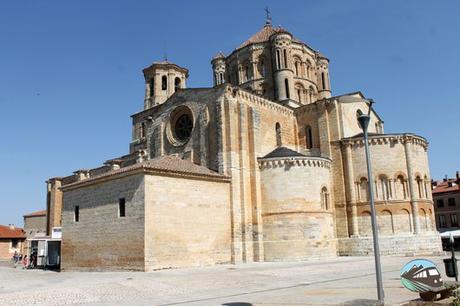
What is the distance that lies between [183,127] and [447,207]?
33796 millimetres

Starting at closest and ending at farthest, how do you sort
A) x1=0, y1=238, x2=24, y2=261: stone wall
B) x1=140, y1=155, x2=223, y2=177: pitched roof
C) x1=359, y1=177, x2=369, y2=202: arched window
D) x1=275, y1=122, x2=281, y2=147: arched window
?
x1=140, y1=155, x2=223, y2=177: pitched roof
x1=359, y1=177, x2=369, y2=202: arched window
x1=275, y1=122, x2=281, y2=147: arched window
x1=0, y1=238, x2=24, y2=261: stone wall

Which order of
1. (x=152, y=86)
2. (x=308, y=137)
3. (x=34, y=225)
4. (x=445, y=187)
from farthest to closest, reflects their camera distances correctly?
(x=34, y=225)
(x=445, y=187)
(x=152, y=86)
(x=308, y=137)

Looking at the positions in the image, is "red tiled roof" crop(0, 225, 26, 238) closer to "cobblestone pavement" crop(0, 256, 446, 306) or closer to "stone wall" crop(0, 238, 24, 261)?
"stone wall" crop(0, 238, 24, 261)

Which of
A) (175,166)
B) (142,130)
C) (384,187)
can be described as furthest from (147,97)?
(384,187)

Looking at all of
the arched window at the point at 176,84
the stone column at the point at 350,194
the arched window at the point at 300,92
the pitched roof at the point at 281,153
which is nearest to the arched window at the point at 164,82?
the arched window at the point at 176,84

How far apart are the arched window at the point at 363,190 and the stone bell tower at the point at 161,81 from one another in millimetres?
16825

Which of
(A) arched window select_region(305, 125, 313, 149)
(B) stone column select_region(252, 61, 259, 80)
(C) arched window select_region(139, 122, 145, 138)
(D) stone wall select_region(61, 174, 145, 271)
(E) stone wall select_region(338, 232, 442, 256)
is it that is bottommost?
(E) stone wall select_region(338, 232, 442, 256)

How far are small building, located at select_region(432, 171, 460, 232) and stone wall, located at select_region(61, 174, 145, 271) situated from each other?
38.2 meters

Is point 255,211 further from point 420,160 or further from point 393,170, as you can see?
point 420,160

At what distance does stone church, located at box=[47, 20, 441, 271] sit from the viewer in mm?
20828

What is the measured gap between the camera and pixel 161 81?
3484 cm

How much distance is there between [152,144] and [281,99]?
10.8 metres

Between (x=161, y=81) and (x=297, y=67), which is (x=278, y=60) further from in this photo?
(x=161, y=81)

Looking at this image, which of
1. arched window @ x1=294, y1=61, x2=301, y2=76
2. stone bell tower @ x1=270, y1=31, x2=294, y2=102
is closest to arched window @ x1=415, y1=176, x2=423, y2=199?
stone bell tower @ x1=270, y1=31, x2=294, y2=102
